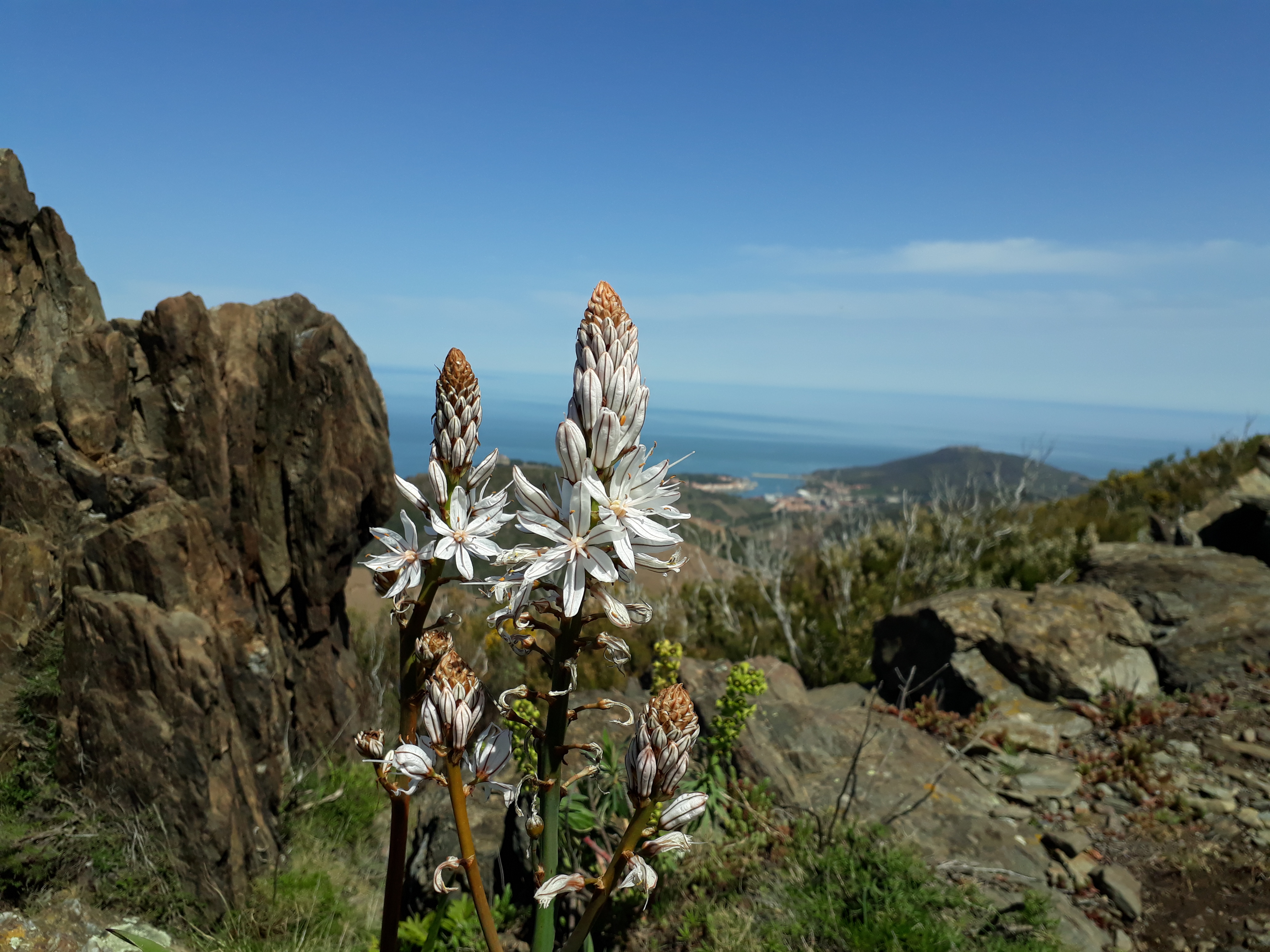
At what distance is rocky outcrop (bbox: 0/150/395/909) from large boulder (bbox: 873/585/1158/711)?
564cm

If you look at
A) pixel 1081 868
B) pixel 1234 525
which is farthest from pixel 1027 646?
pixel 1234 525

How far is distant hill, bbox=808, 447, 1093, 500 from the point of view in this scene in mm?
19031

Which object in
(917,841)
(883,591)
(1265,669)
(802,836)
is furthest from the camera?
(883,591)

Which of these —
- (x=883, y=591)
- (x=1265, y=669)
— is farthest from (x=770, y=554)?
(x=1265, y=669)

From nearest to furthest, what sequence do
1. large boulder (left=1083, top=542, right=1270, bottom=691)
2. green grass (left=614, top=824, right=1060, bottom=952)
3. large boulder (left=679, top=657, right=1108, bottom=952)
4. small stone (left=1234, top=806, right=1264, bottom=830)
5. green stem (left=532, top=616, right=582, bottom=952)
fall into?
green stem (left=532, top=616, right=582, bottom=952), green grass (left=614, top=824, right=1060, bottom=952), large boulder (left=679, top=657, right=1108, bottom=952), small stone (left=1234, top=806, right=1264, bottom=830), large boulder (left=1083, top=542, right=1270, bottom=691)

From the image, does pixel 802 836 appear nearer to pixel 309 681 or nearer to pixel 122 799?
pixel 122 799

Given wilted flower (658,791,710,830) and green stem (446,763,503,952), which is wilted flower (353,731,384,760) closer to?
green stem (446,763,503,952)

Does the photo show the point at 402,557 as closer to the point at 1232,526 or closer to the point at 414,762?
the point at 414,762

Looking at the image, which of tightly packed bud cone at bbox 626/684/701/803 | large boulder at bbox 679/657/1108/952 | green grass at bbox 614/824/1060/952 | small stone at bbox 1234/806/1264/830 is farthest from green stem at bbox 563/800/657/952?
small stone at bbox 1234/806/1264/830

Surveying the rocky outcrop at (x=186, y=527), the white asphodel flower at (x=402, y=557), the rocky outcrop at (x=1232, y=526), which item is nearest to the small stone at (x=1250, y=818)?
the rocky outcrop at (x=1232, y=526)

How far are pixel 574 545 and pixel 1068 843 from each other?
18.5 ft

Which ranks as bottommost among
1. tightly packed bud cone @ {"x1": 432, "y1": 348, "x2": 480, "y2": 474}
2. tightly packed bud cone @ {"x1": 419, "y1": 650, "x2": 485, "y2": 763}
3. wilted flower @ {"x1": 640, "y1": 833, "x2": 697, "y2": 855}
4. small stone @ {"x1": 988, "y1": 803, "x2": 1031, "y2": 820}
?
small stone @ {"x1": 988, "y1": 803, "x2": 1031, "y2": 820}

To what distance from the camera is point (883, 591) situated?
1087 cm

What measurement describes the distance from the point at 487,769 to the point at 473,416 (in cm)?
77
